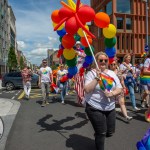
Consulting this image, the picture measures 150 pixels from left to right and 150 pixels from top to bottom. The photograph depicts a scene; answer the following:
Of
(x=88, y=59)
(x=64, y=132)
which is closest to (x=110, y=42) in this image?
(x=88, y=59)

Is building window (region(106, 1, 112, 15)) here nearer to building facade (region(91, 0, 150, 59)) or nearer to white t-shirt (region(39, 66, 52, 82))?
building facade (region(91, 0, 150, 59))

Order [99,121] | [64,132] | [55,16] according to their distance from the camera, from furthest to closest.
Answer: [64,132]
[55,16]
[99,121]

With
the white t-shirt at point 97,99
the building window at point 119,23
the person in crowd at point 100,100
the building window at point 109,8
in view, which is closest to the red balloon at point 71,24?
the person in crowd at point 100,100

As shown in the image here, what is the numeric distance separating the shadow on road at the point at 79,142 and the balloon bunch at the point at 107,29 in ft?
6.33

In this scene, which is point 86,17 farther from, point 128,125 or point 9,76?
point 9,76

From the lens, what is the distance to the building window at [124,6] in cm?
4431

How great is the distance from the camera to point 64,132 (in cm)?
593

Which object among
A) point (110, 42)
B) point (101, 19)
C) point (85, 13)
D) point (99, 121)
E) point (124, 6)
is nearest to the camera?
point (99, 121)

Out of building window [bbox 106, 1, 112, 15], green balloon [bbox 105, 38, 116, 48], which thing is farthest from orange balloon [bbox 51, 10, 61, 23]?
building window [bbox 106, 1, 112, 15]

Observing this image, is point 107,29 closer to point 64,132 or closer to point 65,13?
point 65,13

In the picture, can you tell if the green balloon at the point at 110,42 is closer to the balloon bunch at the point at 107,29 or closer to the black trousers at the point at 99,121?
the balloon bunch at the point at 107,29

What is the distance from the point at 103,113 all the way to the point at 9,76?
16465 millimetres

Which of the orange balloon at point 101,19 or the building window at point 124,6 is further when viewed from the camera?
the building window at point 124,6

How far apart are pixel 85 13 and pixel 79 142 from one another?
2.55 m
